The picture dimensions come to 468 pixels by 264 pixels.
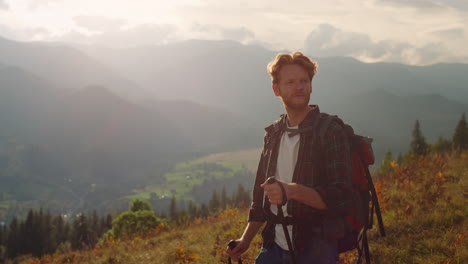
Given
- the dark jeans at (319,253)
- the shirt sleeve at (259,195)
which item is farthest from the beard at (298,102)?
the dark jeans at (319,253)

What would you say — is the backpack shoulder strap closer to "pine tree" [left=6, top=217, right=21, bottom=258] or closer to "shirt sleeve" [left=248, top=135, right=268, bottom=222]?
"shirt sleeve" [left=248, top=135, right=268, bottom=222]

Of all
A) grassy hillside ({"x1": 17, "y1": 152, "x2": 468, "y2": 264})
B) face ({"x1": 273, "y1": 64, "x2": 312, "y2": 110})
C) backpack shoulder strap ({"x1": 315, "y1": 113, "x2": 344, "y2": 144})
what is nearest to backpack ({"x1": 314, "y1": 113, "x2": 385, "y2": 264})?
backpack shoulder strap ({"x1": 315, "y1": 113, "x2": 344, "y2": 144})

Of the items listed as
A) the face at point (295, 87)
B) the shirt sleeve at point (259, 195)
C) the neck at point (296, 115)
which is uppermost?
the face at point (295, 87)

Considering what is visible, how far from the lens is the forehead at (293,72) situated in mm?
3216

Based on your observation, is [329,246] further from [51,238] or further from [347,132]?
[51,238]

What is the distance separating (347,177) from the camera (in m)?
2.83

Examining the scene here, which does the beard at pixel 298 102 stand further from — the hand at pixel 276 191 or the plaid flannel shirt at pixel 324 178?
the hand at pixel 276 191

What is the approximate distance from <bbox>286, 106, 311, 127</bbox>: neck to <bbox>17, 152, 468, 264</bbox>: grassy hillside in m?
3.30

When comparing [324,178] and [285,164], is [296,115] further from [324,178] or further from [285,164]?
[324,178]

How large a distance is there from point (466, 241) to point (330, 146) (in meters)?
3.79

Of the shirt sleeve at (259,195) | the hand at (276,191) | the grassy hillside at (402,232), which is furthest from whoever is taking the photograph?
the grassy hillside at (402,232)

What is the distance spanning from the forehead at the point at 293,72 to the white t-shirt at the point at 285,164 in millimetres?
456

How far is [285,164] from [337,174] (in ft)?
1.75

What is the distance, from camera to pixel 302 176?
301cm
